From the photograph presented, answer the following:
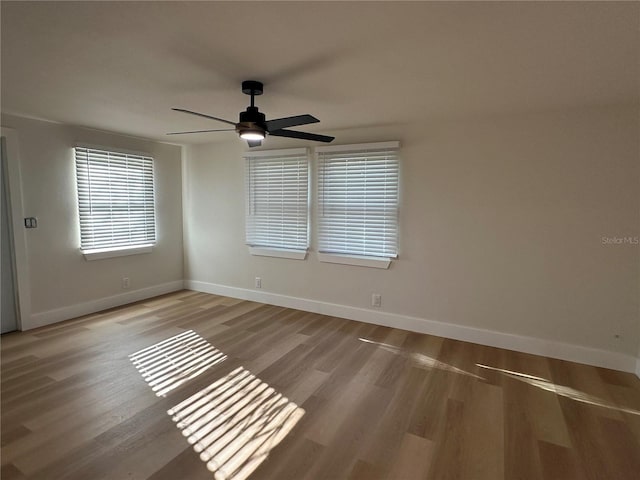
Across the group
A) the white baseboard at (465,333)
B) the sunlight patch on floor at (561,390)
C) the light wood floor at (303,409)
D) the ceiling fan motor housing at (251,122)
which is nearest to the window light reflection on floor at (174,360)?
the light wood floor at (303,409)

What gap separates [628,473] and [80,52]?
399 centimetres

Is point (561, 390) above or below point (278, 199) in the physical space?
below

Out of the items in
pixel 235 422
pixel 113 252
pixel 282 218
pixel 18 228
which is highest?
pixel 282 218

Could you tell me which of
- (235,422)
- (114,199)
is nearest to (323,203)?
(235,422)

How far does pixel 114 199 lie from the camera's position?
443 centimetres

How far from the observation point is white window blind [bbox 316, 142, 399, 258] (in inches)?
150

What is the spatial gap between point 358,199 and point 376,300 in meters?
1.25

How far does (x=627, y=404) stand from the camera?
2.44 metres

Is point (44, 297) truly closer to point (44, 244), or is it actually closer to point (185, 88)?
point (44, 244)

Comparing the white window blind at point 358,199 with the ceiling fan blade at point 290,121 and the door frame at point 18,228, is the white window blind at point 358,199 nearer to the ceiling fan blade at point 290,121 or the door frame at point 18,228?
the ceiling fan blade at point 290,121

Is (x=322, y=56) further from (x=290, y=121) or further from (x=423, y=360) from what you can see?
(x=423, y=360)

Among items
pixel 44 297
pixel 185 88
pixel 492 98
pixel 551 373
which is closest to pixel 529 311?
pixel 551 373

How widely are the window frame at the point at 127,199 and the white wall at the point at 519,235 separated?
275 centimetres

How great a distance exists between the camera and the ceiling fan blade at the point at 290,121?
7.43ft
